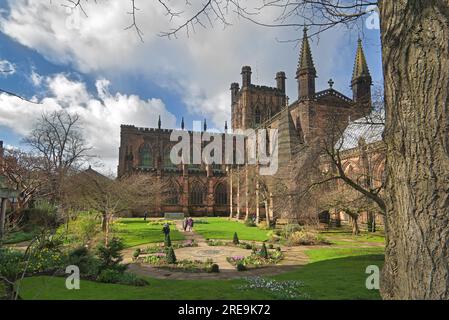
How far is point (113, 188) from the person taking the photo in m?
22.5

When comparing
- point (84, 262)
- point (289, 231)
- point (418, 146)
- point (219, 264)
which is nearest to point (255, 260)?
point (219, 264)

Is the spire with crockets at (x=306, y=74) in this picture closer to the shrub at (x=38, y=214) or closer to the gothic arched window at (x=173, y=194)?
the gothic arched window at (x=173, y=194)

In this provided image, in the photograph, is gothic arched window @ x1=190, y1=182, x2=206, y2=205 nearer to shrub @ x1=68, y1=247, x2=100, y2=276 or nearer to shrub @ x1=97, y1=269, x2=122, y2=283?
shrub @ x1=68, y1=247, x2=100, y2=276

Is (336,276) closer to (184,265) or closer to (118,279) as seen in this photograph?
(184,265)

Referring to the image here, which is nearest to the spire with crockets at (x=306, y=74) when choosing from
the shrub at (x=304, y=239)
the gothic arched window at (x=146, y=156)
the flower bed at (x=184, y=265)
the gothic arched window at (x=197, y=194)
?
the shrub at (x=304, y=239)

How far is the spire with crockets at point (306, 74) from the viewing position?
37.5m

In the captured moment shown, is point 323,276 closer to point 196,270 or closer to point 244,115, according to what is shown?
point 196,270

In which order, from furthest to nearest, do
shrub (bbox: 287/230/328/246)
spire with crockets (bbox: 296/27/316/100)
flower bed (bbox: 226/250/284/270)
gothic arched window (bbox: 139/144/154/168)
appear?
gothic arched window (bbox: 139/144/154/168), spire with crockets (bbox: 296/27/316/100), shrub (bbox: 287/230/328/246), flower bed (bbox: 226/250/284/270)

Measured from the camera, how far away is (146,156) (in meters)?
57.6

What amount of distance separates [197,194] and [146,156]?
13544mm

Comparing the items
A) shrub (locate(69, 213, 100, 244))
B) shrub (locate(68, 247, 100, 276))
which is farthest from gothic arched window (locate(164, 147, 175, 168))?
shrub (locate(68, 247, 100, 276))

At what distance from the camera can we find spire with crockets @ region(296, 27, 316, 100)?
37.5 m

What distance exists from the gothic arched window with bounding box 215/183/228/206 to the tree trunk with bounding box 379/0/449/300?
166 ft

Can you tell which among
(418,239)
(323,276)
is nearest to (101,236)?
(323,276)
